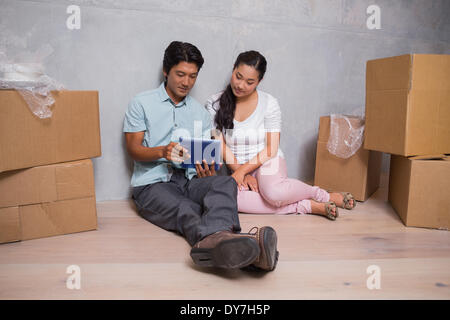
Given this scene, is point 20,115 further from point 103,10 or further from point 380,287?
point 380,287

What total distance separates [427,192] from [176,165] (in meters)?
1.08

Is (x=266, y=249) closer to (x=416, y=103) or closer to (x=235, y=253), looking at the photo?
(x=235, y=253)

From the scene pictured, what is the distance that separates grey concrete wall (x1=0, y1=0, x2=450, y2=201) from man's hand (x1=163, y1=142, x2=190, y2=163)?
1.62 ft

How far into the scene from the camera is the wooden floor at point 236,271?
0.95 metres

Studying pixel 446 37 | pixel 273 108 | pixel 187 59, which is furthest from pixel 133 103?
pixel 446 37

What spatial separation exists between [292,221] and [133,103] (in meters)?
0.89

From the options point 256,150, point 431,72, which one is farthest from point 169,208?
point 431,72

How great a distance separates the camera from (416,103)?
55.7 inches

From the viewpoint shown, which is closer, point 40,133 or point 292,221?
point 40,133

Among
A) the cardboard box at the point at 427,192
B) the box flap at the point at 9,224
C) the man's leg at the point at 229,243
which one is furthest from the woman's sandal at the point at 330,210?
the box flap at the point at 9,224

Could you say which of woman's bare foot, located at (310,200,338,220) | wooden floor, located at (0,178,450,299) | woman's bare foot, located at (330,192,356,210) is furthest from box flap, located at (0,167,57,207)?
woman's bare foot, located at (330,192,356,210)

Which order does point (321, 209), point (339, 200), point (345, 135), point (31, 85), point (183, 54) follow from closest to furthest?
point (31, 85)
point (183, 54)
point (321, 209)
point (339, 200)
point (345, 135)
